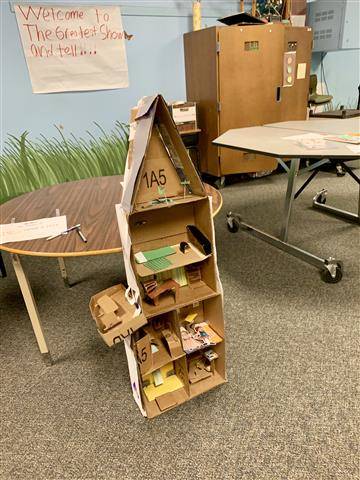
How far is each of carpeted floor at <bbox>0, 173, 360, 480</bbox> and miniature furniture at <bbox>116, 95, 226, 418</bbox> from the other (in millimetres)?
117

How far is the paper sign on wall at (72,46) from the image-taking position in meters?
2.84

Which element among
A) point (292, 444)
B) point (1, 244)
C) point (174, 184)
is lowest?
point (292, 444)

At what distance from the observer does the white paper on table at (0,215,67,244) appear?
4.31ft

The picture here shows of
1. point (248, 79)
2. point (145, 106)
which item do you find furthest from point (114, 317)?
point (248, 79)

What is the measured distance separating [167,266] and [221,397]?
2.09ft

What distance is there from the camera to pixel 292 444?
3.92ft

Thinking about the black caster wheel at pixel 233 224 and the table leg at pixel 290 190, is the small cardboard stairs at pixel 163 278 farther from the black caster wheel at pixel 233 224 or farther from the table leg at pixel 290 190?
the black caster wheel at pixel 233 224

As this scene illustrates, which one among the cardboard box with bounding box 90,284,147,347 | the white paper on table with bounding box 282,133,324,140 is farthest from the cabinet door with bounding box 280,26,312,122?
the cardboard box with bounding box 90,284,147,347

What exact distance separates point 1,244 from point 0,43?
2.35 meters

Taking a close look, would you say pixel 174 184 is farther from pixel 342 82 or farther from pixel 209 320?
pixel 342 82

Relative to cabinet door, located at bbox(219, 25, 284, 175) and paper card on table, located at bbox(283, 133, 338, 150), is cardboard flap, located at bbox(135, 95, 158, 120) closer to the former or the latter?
paper card on table, located at bbox(283, 133, 338, 150)

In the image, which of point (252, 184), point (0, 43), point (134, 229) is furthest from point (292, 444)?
point (0, 43)

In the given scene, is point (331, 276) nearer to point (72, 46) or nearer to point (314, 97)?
point (72, 46)

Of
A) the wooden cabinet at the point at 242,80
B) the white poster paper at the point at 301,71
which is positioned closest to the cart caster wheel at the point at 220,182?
the wooden cabinet at the point at 242,80
